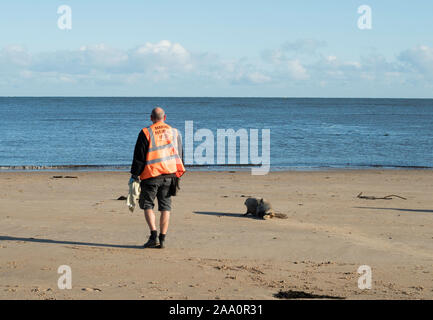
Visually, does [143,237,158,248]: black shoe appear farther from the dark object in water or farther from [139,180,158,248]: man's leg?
the dark object in water

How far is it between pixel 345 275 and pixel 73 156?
75.7ft

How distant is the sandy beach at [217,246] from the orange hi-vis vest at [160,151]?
1101 millimetres

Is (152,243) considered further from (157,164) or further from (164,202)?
(157,164)

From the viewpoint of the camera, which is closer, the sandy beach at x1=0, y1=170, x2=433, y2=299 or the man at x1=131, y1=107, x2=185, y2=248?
the sandy beach at x1=0, y1=170, x2=433, y2=299

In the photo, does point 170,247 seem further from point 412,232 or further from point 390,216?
point 390,216

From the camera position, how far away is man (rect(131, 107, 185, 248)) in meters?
7.52

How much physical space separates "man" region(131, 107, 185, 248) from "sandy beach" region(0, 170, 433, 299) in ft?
2.23

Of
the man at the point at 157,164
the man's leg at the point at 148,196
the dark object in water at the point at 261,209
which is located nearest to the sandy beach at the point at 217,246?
the dark object in water at the point at 261,209

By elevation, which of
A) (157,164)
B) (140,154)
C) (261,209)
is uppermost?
(140,154)

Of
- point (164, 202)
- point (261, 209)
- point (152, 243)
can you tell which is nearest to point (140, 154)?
point (164, 202)

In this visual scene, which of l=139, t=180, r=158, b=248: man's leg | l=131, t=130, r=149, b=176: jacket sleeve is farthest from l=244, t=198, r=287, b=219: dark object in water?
l=131, t=130, r=149, b=176: jacket sleeve

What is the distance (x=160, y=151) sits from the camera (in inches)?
299

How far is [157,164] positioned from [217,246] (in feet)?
5.06

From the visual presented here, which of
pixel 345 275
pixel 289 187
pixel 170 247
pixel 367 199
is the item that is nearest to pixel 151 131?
pixel 170 247
